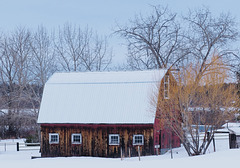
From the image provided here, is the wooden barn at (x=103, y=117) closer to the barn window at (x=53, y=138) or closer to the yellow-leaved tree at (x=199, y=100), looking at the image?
the barn window at (x=53, y=138)

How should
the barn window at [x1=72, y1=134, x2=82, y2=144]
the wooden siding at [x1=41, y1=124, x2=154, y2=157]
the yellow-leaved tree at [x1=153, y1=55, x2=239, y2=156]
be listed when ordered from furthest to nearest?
the barn window at [x1=72, y1=134, x2=82, y2=144]
the wooden siding at [x1=41, y1=124, x2=154, y2=157]
the yellow-leaved tree at [x1=153, y1=55, x2=239, y2=156]

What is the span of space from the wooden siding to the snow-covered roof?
49cm

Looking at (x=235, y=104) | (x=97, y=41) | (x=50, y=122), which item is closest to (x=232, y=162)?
(x=235, y=104)

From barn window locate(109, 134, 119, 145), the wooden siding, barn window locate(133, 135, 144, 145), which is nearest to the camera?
the wooden siding

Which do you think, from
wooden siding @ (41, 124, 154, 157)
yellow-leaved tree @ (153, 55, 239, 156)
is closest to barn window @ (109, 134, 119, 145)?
wooden siding @ (41, 124, 154, 157)

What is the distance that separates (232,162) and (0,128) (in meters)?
37.2

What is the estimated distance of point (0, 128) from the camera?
47375mm

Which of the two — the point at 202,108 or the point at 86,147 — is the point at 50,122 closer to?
the point at 86,147

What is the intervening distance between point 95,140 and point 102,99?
2886 mm

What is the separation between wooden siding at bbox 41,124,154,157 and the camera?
2444cm

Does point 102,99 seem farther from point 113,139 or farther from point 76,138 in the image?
point 76,138

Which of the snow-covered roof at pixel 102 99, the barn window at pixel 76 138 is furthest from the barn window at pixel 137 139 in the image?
the barn window at pixel 76 138

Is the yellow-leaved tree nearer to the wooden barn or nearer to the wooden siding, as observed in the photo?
the wooden barn

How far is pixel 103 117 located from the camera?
25172 mm
